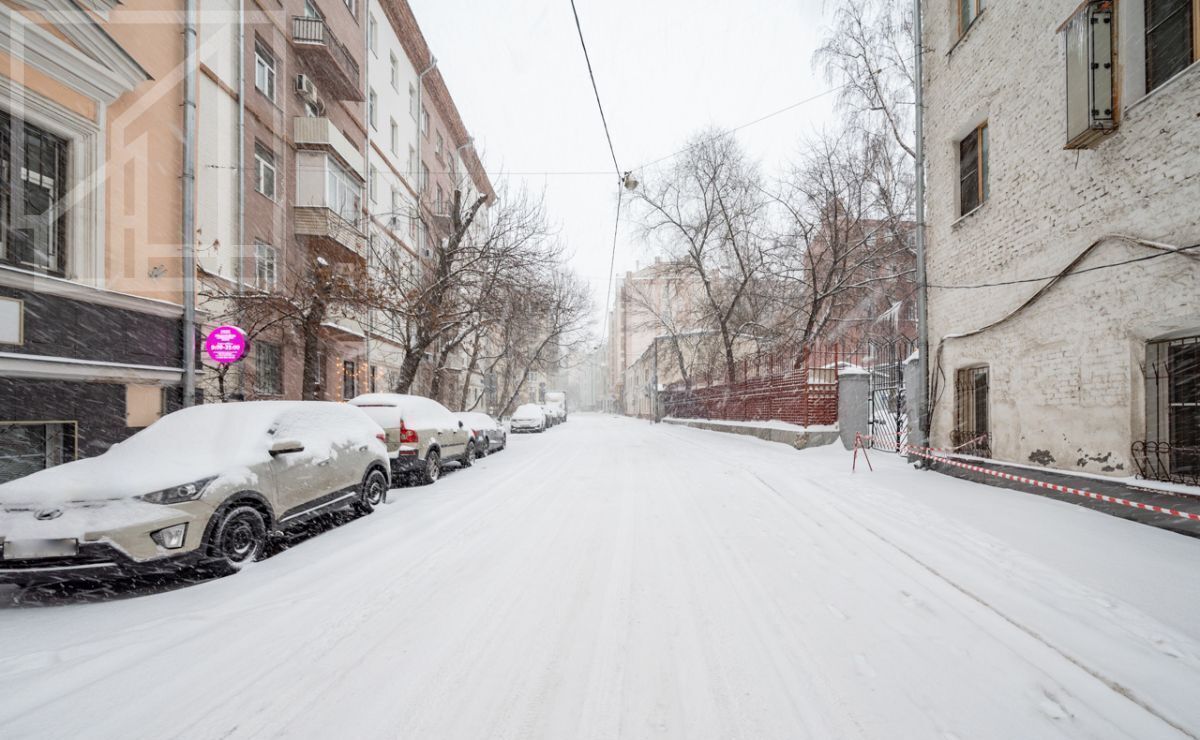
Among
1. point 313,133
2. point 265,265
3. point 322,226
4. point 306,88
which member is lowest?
point 265,265

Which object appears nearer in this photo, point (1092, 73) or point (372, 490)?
point (1092, 73)

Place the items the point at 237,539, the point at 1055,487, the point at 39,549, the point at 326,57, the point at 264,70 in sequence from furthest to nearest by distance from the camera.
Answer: the point at 326,57
the point at 264,70
the point at 1055,487
the point at 237,539
the point at 39,549

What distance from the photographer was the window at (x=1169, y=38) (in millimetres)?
5699

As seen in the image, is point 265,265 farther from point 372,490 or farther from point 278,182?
point 372,490

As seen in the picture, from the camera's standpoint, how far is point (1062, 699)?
2740mm

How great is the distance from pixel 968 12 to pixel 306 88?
1639cm

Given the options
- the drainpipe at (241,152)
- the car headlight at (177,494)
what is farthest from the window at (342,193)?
the car headlight at (177,494)

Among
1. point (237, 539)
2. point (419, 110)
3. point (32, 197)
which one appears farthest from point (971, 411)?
point (419, 110)

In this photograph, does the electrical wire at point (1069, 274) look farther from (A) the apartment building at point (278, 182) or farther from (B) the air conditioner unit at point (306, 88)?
(B) the air conditioner unit at point (306, 88)

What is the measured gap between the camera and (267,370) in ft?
49.0

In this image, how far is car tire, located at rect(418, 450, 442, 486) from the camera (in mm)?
10289

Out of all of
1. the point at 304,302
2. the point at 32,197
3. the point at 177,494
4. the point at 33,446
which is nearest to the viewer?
the point at 177,494

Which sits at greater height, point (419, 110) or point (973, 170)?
point (419, 110)

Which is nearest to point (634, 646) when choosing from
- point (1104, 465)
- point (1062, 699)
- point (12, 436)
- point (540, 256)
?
point (1062, 699)
